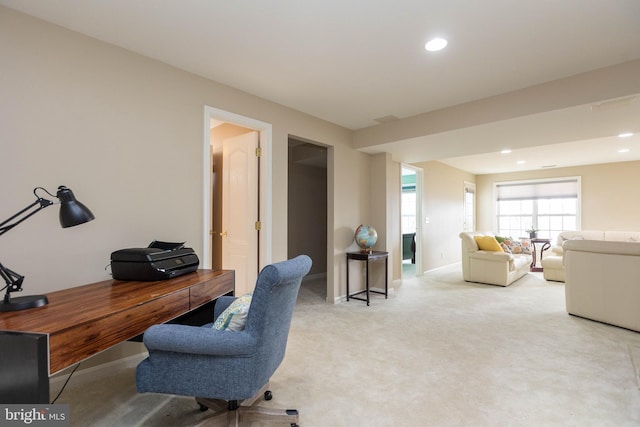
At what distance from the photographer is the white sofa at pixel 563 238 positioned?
18.5ft

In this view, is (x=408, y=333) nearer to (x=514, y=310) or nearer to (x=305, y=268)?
(x=514, y=310)

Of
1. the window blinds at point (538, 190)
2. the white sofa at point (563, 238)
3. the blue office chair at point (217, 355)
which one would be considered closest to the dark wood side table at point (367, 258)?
the blue office chair at point (217, 355)

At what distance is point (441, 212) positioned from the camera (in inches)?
Result: 279

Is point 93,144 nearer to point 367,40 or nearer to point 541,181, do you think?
point 367,40

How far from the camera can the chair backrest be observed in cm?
140

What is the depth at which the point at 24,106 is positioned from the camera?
195 cm

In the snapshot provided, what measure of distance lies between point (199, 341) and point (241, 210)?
2.29m

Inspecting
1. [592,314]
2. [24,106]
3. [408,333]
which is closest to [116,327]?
[24,106]

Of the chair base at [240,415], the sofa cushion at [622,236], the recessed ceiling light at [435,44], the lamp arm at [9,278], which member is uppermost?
the recessed ceiling light at [435,44]

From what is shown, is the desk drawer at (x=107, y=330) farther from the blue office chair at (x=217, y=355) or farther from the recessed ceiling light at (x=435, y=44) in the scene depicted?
the recessed ceiling light at (x=435, y=44)

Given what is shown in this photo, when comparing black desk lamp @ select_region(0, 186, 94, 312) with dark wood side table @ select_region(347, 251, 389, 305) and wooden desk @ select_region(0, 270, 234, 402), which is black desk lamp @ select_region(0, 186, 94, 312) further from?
dark wood side table @ select_region(347, 251, 389, 305)

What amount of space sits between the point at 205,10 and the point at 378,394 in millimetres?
2691

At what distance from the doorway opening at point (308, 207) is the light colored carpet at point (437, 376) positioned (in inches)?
86.2

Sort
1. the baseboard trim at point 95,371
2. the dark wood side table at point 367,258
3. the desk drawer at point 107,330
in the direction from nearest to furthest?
the desk drawer at point 107,330 → the baseboard trim at point 95,371 → the dark wood side table at point 367,258
